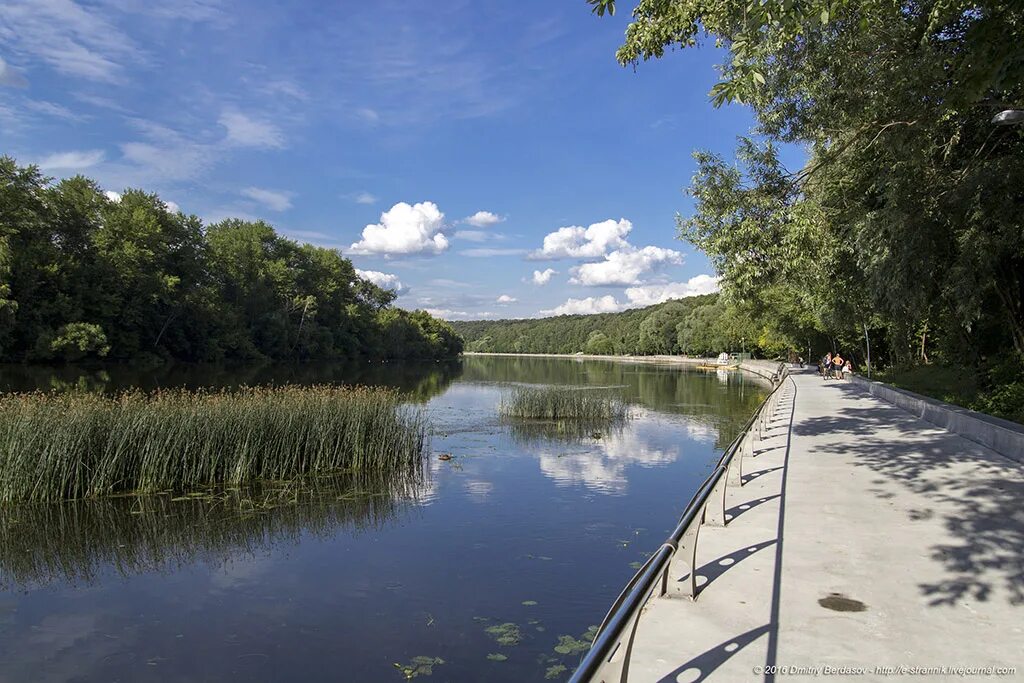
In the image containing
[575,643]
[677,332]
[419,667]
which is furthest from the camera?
[677,332]

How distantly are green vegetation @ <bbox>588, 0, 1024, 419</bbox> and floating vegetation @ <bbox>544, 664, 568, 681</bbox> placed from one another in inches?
278

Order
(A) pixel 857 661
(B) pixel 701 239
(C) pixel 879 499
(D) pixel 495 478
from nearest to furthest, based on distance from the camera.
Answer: (A) pixel 857 661
(C) pixel 879 499
(B) pixel 701 239
(D) pixel 495 478

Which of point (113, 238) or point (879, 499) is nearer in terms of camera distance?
point (879, 499)

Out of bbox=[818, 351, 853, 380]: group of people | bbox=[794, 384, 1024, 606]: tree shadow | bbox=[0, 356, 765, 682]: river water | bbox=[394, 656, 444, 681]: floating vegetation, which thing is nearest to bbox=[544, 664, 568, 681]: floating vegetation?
bbox=[0, 356, 765, 682]: river water

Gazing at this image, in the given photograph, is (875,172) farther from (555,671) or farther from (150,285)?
(150,285)

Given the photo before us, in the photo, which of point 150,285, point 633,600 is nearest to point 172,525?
point 633,600

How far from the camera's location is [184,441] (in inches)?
547

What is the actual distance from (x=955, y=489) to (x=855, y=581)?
442cm

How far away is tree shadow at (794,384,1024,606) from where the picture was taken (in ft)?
17.7

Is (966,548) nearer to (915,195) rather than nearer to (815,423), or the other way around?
(915,195)

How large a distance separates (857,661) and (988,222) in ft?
38.0

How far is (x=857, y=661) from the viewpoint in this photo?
4.01 metres

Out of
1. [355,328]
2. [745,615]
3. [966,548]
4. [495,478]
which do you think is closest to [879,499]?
[966,548]

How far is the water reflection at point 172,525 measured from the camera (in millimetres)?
9656
